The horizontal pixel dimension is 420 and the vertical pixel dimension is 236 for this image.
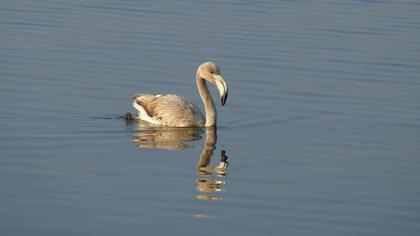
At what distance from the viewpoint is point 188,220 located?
36.6ft

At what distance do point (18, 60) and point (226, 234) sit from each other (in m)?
9.55

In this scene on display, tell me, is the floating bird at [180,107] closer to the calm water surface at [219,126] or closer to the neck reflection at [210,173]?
the calm water surface at [219,126]

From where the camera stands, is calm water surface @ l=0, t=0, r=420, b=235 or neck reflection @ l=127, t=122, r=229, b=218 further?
neck reflection @ l=127, t=122, r=229, b=218

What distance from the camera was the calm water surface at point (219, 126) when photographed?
1145 centimetres

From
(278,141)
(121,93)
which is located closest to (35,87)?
(121,93)

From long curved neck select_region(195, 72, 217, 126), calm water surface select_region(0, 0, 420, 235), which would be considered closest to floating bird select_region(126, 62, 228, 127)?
long curved neck select_region(195, 72, 217, 126)

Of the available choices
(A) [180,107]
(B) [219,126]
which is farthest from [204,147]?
(A) [180,107]

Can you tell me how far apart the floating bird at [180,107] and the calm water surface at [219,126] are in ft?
0.79

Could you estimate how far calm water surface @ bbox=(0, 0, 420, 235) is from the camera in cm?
1145

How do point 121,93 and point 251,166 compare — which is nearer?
point 251,166

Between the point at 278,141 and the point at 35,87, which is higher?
the point at 35,87

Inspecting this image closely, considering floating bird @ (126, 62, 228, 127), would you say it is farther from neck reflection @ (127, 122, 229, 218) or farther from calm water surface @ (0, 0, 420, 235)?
calm water surface @ (0, 0, 420, 235)

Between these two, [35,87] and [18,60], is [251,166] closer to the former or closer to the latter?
[35,87]

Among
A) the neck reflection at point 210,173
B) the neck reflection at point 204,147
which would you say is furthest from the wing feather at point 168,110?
the neck reflection at point 210,173
